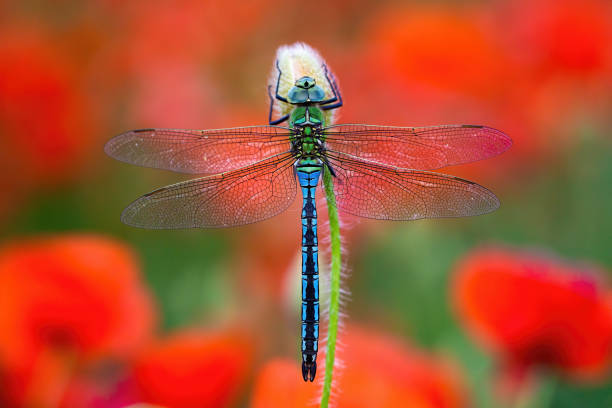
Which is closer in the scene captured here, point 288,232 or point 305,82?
point 305,82

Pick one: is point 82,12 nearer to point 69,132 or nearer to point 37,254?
point 69,132

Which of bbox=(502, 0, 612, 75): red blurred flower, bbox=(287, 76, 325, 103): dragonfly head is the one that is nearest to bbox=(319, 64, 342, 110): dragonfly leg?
bbox=(287, 76, 325, 103): dragonfly head

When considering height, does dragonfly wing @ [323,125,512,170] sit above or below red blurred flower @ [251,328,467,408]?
above

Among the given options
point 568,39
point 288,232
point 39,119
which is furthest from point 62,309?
point 568,39

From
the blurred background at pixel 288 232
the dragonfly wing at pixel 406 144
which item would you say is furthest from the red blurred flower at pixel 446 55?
the dragonfly wing at pixel 406 144

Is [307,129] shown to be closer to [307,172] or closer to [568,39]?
[307,172]

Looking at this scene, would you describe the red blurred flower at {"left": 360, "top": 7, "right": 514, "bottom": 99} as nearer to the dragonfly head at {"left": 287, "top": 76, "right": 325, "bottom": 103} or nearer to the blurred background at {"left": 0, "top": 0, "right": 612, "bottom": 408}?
the blurred background at {"left": 0, "top": 0, "right": 612, "bottom": 408}

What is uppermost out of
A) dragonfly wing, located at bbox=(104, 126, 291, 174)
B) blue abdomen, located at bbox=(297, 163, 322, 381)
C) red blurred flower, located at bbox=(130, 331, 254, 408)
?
dragonfly wing, located at bbox=(104, 126, 291, 174)

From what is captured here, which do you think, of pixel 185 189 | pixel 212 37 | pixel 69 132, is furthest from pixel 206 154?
pixel 212 37
